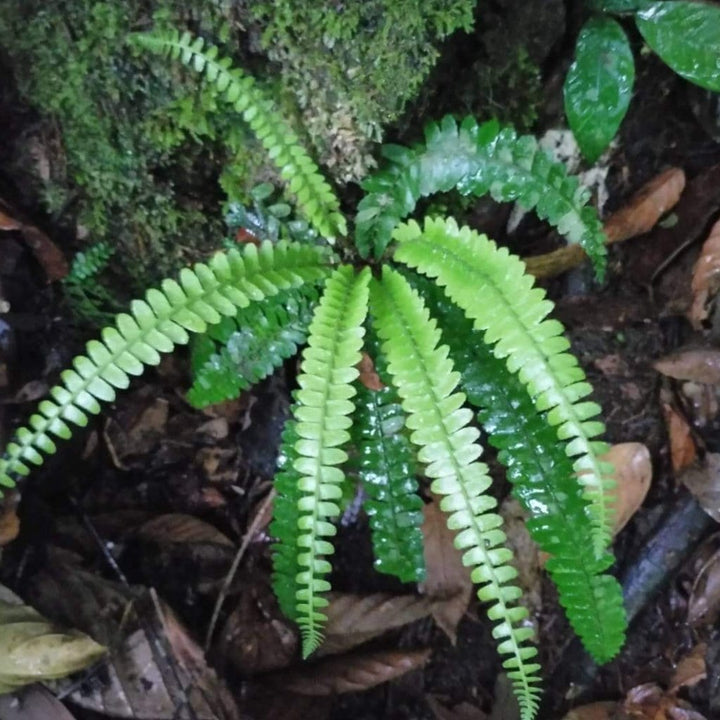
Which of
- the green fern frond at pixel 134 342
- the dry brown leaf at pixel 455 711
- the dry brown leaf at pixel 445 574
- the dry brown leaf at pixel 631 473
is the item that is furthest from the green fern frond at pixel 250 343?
the dry brown leaf at pixel 455 711

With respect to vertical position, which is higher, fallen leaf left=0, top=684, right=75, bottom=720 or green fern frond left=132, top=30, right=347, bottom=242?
green fern frond left=132, top=30, right=347, bottom=242

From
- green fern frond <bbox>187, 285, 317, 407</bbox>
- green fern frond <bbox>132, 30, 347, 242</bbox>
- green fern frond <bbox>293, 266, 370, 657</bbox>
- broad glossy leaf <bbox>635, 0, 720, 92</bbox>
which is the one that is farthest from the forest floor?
green fern frond <bbox>132, 30, 347, 242</bbox>

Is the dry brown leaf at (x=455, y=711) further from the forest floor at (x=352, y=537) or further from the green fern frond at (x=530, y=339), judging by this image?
the green fern frond at (x=530, y=339)

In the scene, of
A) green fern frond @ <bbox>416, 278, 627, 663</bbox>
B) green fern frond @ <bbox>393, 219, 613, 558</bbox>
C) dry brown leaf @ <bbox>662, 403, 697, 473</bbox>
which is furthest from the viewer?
dry brown leaf @ <bbox>662, 403, 697, 473</bbox>

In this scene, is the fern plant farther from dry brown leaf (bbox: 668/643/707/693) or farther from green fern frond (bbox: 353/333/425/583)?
dry brown leaf (bbox: 668/643/707/693)

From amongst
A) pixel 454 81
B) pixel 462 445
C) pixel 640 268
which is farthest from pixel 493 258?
pixel 640 268

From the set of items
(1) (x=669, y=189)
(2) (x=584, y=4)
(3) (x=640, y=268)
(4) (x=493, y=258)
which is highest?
(2) (x=584, y=4)


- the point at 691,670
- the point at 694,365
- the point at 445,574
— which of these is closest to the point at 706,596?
the point at 691,670

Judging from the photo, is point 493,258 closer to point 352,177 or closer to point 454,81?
point 352,177
